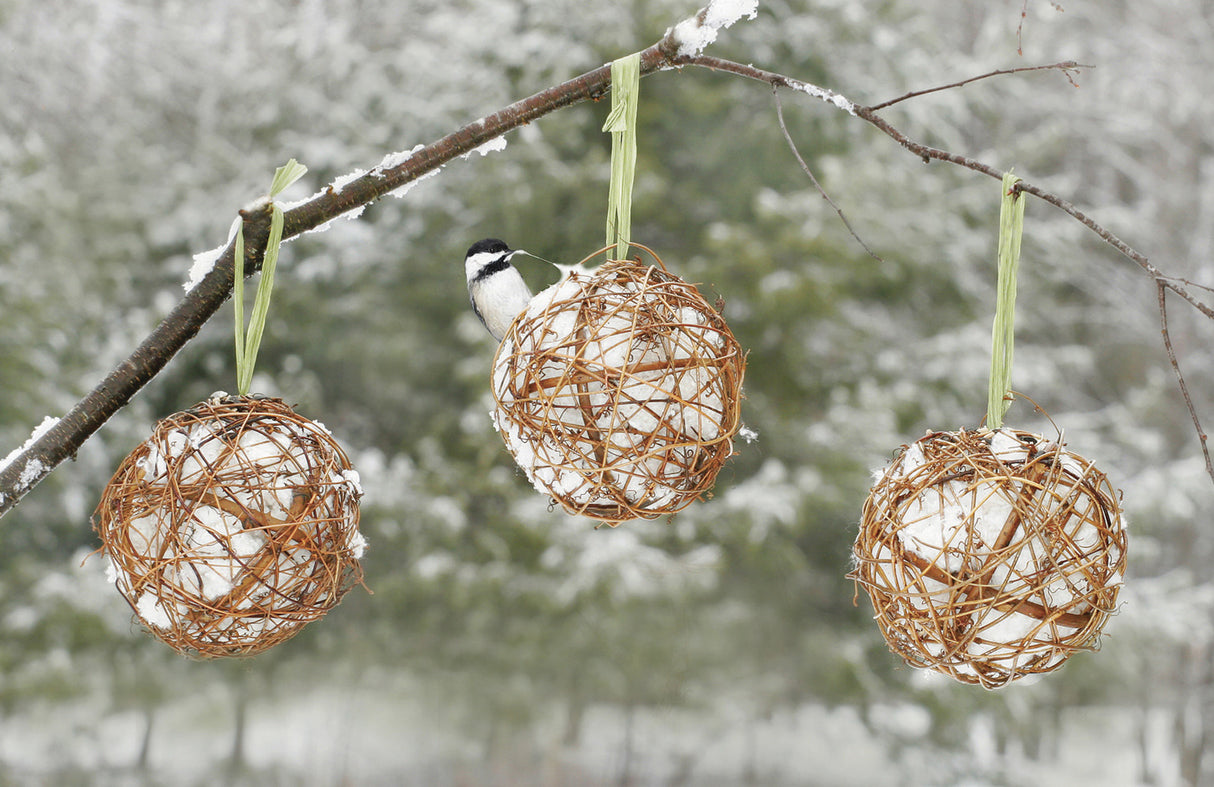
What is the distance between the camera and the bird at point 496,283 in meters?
0.96

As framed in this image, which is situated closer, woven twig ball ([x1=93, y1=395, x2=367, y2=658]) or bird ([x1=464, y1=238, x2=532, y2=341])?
woven twig ball ([x1=93, y1=395, x2=367, y2=658])

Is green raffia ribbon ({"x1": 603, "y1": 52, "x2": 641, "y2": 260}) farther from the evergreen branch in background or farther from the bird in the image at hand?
the bird

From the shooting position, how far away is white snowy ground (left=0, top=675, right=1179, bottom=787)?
295 centimetres

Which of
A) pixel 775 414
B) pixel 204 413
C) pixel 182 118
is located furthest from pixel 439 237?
pixel 204 413

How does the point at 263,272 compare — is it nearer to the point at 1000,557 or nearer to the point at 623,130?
the point at 623,130

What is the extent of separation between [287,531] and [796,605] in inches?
99.8

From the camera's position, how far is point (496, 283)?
3.16 feet

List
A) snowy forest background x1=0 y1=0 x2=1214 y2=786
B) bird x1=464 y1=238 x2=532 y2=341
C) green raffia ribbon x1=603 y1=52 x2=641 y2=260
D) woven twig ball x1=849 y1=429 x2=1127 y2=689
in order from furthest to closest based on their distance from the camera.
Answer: snowy forest background x1=0 y1=0 x2=1214 y2=786
bird x1=464 y1=238 x2=532 y2=341
green raffia ribbon x1=603 y1=52 x2=641 y2=260
woven twig ball x1=849 y1=429 x2=1127 y2=689

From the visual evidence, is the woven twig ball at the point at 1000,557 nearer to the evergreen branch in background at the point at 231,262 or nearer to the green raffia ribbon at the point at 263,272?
the evergreen branch in background at the point at 231,262

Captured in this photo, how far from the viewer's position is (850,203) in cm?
294

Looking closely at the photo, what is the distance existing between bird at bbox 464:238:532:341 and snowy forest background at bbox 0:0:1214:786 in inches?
73.1

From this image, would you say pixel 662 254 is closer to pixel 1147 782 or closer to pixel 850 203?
pixel 850 203

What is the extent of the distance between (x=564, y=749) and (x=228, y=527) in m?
2.58

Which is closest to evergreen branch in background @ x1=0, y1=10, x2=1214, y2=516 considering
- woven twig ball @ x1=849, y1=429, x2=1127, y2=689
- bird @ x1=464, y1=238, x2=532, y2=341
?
bird @ x1=464, y1=238, x2=532, y2=341
